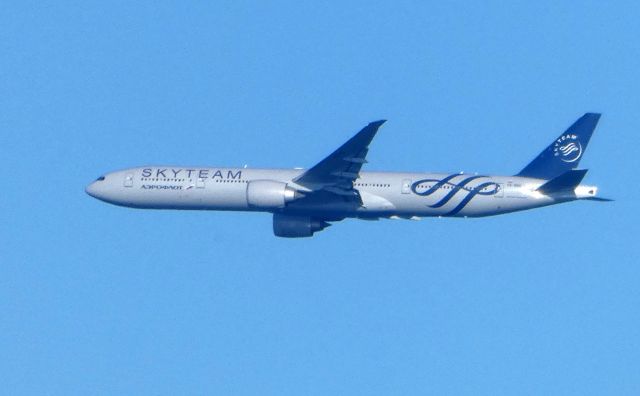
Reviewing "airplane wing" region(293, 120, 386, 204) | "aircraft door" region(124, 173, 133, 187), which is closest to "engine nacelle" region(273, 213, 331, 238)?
"airplane wing" region(293, 120, 386, 204)

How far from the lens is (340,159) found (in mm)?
61938

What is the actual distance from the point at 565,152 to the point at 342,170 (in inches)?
583

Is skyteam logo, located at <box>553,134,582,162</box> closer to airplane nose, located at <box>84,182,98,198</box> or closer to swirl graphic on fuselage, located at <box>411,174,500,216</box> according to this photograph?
swirl graphic on fuselage, located at <box>411,174,500,216</box>

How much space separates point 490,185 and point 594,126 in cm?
842

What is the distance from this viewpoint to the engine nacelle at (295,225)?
65875 mm

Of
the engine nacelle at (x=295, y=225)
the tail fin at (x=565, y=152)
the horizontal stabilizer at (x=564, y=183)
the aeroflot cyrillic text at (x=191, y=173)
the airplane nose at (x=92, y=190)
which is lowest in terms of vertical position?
the horizontal stabilizer at (x=564, y=183)

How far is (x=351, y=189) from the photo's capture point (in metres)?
63.3

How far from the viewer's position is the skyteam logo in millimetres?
67375

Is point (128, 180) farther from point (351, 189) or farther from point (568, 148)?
point (568, 148)

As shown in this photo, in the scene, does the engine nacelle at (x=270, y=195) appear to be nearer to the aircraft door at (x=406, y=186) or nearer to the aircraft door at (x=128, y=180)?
the aircraft door at (x=406, y=186)

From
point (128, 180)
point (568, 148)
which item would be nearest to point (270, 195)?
point (128, 180)

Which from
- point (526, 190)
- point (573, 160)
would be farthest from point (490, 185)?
point (573, 160)

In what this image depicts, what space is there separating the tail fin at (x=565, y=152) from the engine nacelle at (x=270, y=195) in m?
14.9

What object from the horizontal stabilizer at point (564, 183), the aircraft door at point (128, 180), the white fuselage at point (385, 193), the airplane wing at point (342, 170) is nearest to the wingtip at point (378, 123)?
the airplane wing at point (342, 170)
